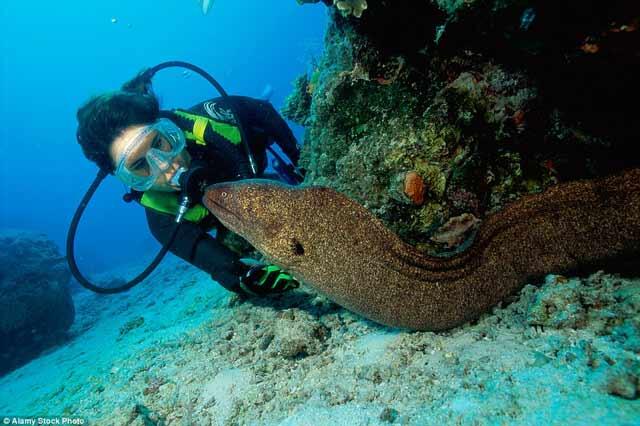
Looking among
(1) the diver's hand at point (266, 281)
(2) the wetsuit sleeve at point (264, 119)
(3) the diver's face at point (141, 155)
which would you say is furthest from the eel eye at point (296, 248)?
(2) the wetsuit sleeve at point (264, 119)

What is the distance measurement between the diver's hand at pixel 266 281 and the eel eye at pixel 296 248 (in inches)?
47.9

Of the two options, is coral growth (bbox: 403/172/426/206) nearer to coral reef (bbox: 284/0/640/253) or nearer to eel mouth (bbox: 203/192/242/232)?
coral reef (bbox: 284/0/640/253)

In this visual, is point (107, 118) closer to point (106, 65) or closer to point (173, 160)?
point (173, 160)

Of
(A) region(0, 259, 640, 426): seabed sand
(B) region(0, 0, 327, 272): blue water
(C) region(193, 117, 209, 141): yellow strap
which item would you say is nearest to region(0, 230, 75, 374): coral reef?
(A) region(0, 259, 640, 426): seabed sand

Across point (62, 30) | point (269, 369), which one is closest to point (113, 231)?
point (62, 30)

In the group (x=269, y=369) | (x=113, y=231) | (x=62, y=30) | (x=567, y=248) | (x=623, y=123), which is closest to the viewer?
(x=623, y=123)

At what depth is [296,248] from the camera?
97.3 inches

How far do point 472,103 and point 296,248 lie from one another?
1.61m

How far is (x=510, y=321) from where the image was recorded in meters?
2.28

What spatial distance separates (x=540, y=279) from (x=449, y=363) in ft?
3.35

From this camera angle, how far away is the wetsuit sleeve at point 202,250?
391 centimetres

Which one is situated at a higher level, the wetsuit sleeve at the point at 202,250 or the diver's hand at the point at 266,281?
the wetsuit sleeve at the point at 202,250

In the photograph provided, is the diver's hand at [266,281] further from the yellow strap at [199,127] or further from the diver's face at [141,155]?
the yellow strap at [199,127]

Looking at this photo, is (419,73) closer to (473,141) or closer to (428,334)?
(473,141)
